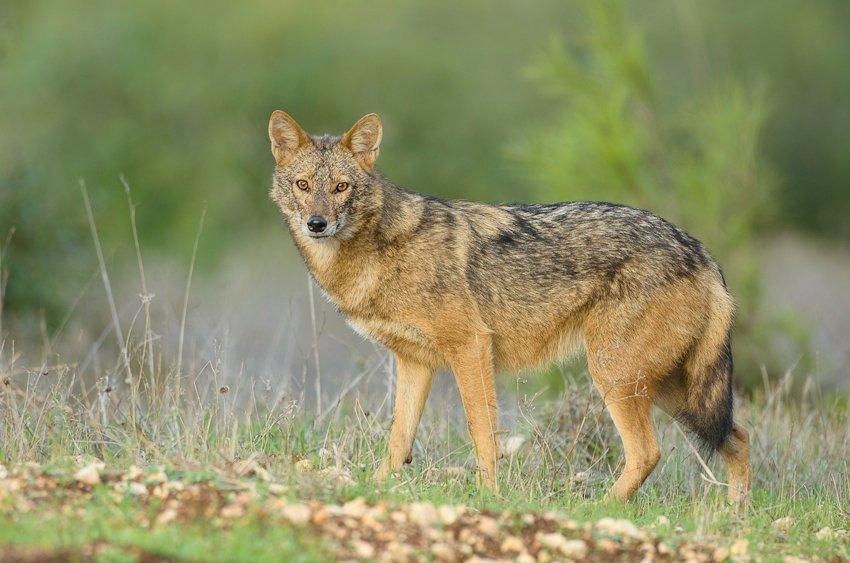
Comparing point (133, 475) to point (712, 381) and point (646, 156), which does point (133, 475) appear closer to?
point (712, 381)

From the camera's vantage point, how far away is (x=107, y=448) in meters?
6.63

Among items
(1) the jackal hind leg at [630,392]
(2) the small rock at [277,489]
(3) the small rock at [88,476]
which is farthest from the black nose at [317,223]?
(3) the small rock at [88,476]

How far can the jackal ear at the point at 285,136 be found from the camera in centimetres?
738

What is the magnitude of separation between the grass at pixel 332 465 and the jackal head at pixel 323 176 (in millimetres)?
897

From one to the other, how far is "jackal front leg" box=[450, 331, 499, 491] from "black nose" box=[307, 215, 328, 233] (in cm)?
109

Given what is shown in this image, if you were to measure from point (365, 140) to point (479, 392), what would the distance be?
5.54 feet

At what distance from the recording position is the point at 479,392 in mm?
7176

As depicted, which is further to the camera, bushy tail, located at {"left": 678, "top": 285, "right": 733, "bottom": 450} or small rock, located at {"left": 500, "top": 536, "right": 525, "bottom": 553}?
bushy tail, located at {"left": 678, "top": 285, "right": 733, "bottom": 450}

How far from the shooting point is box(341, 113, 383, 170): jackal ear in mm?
7398

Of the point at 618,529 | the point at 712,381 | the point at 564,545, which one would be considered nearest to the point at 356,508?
the point at 564,545

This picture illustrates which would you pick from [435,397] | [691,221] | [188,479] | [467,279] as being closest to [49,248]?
[435,397]

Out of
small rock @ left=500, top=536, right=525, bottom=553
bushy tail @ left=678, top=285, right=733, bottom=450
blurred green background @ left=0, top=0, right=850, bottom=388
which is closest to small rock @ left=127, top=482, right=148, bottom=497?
small rock @ left=500, top=536, right=525, bottom=553

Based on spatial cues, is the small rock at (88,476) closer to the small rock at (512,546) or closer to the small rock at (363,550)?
the small rock at (363,550)

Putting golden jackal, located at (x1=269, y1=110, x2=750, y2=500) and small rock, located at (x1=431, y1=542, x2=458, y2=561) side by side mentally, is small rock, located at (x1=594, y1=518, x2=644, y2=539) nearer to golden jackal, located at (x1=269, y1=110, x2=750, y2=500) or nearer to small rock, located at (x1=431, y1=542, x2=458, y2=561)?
small rock, located at (x1=431, y1=542, x2=458, y2=561)
